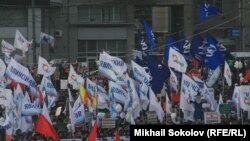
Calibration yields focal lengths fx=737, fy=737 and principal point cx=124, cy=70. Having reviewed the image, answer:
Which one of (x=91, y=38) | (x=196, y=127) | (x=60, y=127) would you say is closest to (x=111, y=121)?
(x=60, y=127)

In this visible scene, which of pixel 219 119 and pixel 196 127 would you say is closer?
pixel 196 127

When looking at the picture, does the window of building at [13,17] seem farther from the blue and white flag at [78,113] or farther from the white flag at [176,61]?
the blue and white flag at [78,113]

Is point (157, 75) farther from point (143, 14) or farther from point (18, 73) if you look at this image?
point (143, 14)

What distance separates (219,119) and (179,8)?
1176 inches

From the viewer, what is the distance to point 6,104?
69.1 ft


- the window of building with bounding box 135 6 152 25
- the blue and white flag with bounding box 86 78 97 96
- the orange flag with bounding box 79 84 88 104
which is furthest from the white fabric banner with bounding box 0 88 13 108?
the window of building with bounding box 135 6 152 25

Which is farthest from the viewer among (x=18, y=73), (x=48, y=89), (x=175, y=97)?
(x=175, y=97)

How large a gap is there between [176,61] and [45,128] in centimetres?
587

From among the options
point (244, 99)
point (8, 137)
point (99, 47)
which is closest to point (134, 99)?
point (244, 99)

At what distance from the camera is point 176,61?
76.1ft

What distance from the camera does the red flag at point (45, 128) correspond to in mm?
18866

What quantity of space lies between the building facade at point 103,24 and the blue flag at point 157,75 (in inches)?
771

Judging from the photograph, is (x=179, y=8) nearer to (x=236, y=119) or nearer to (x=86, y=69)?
Answer: (x=86, y=69)

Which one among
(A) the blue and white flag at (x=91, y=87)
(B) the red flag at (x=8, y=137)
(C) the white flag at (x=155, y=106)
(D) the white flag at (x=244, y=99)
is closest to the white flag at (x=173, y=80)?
(C) the white flag at (x=155, y=106)
